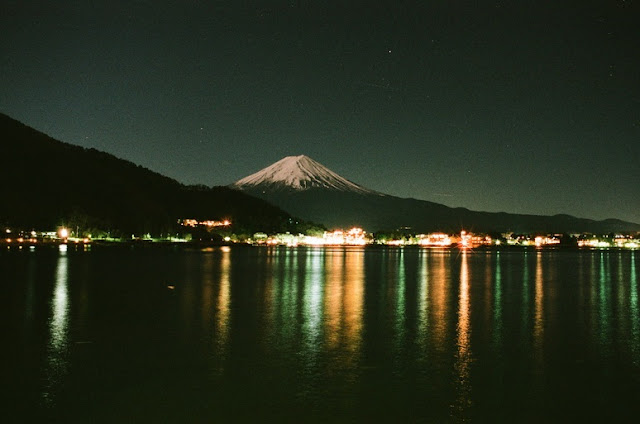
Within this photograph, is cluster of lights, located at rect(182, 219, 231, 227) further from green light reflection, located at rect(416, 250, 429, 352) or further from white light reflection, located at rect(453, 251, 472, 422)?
white light reflection, located at rect(453, 251, 472, 422)

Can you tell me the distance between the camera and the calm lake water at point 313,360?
6.72m

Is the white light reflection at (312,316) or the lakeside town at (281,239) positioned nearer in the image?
the white light reflection at (312,316)

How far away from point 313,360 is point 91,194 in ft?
340

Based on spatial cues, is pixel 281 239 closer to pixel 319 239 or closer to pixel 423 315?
pixel 319 239

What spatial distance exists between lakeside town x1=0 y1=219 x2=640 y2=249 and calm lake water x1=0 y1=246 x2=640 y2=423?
66.5 meters

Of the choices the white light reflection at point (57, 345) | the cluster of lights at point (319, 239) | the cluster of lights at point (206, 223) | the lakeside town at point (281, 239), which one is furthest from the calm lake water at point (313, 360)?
the cluster of lights at point (319, 239)

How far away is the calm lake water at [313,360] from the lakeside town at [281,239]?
6647 cm

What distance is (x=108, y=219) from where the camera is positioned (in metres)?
98.2

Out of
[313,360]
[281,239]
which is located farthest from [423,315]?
[281,239]

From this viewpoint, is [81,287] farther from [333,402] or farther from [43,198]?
[43,198]

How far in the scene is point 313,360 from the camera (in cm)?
910

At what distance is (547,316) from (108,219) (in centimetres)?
9097

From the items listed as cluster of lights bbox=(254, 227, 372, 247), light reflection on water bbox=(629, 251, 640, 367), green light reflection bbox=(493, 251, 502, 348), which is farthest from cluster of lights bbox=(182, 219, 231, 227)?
light reflection on water bbox=(629, 251, 640, 367)

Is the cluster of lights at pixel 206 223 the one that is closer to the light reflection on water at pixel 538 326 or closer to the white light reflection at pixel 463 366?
the light reflection on water at pixel 538 326
